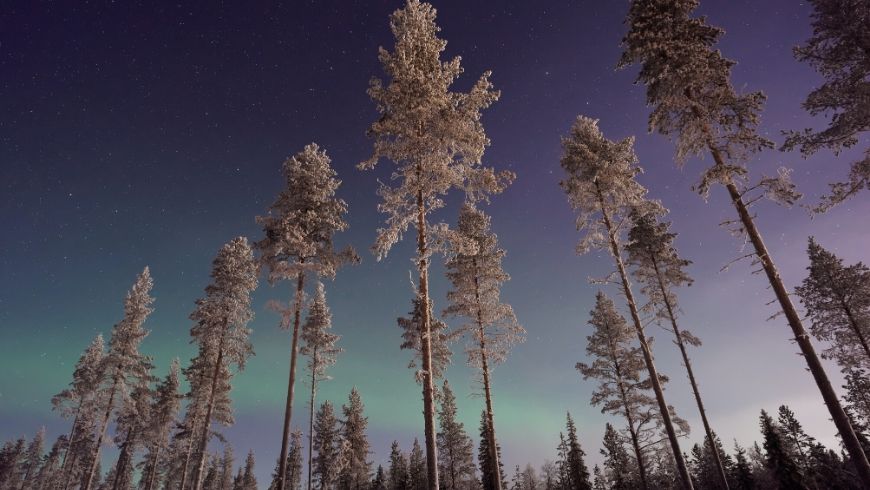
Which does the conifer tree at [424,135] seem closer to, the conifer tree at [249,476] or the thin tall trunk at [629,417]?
the thin tall trunk at [629,417]

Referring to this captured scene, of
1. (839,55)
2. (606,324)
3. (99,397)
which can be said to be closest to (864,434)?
(606,324)

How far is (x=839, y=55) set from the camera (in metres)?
13.9

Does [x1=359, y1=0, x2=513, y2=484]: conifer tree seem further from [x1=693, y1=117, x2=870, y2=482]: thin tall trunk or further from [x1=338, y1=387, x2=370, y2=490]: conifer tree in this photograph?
→ [x1=338, y1=387, x2=370, y2=490]: conifer tree

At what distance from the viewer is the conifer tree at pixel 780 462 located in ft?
120

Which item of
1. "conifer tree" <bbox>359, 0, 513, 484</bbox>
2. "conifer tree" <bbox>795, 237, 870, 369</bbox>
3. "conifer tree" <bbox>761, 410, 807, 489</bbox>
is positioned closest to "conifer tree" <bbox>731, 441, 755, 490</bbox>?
"conifer tree" <bbox>761, 410, 807, 489</bbox>

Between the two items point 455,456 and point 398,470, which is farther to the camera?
point 398,470

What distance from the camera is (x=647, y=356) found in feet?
51.1

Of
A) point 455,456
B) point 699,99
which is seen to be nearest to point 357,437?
point 455,456

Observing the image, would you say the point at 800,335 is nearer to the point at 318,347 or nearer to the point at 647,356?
the point at 647,356

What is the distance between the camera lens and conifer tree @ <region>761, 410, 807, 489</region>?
3659 cm

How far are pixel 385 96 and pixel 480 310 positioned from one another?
11694mm

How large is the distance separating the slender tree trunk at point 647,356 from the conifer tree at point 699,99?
426 centimetres

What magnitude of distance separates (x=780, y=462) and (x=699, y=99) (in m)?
40.8

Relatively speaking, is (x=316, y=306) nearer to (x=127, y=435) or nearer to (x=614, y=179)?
(x=614, y=179)
